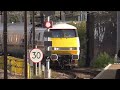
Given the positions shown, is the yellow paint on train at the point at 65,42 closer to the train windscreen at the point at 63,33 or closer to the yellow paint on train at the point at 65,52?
the train windscreen at the point at 63,33

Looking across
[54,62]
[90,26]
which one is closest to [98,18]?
[90,26]

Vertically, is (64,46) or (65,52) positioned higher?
(64,46)

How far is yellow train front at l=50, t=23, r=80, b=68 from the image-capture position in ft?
96.9

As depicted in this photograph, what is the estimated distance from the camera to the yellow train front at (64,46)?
1162 inches

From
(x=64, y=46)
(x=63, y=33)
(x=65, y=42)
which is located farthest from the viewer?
(x=63, y=33)

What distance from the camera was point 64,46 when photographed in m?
29.5

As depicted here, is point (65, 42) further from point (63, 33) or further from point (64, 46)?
point (63, 33)

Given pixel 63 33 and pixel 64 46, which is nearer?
pixel 64 46

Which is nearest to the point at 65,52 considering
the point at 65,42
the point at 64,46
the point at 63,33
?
the point at 64,46

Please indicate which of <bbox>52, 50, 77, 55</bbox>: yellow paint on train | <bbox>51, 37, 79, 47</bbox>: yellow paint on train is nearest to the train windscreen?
<bbox>51, 37, 79, 47</bbox>: yellow paint on train

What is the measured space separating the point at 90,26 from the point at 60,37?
587 cm
